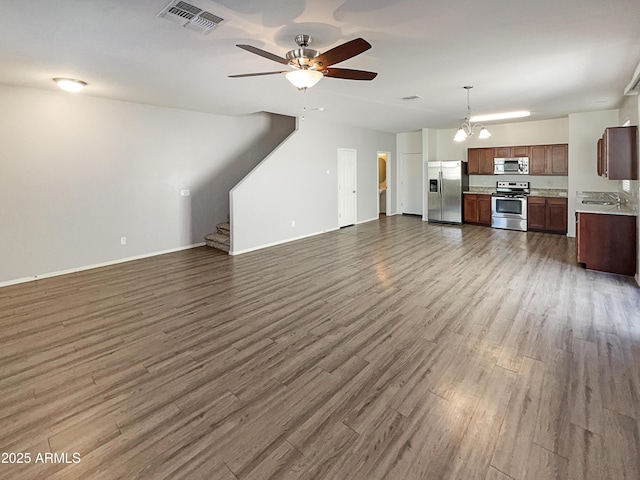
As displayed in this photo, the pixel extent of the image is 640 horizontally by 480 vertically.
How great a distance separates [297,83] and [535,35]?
7.42 feet

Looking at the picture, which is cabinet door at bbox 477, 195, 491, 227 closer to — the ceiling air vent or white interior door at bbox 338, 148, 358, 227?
white interior door at bbox 338, 148, 358, 227

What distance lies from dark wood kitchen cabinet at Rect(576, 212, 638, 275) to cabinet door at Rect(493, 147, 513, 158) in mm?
4196

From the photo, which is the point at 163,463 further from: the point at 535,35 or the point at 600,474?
the point at 535,35

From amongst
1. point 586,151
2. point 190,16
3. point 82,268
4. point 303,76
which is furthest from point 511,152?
point 82,268

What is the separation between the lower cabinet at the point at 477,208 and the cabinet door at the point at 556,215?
1.34 meters

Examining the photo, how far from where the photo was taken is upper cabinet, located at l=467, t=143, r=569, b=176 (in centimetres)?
832

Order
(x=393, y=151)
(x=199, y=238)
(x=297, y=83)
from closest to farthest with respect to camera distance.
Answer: (x=297, y=83), (x=199, y=238), (x=393, y=151)

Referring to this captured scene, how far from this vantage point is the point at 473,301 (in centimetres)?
409

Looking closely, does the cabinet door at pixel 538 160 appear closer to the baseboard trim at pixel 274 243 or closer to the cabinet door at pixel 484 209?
the cabinet door at pixel 484 209

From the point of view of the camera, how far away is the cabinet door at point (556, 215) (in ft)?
26.5

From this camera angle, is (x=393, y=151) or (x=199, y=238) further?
(x=393, y=151)

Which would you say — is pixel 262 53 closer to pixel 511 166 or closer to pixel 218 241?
pixel 218 241

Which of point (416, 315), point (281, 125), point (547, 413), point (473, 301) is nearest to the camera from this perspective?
point (547, 413)

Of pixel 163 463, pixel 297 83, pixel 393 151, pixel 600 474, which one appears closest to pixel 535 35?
pixel 297 83
